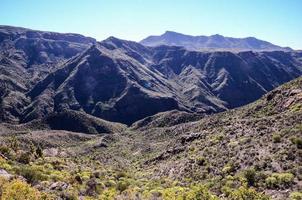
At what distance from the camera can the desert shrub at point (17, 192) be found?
2488 cm

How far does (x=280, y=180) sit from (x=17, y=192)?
22045mm

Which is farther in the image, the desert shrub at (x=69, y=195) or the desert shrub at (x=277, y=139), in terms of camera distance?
the desert shrub at (x=277, y=139)

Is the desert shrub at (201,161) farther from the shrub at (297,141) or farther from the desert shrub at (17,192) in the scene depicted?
the desert shrub at (17,192)

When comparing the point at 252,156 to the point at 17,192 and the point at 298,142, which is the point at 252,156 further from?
the point at 17,192

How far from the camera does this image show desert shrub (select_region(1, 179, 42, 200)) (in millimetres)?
24875

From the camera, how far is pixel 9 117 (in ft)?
654

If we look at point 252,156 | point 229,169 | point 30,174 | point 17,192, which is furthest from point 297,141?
Answer: point 17,192

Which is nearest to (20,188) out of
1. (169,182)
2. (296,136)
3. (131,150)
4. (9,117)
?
(169,182)

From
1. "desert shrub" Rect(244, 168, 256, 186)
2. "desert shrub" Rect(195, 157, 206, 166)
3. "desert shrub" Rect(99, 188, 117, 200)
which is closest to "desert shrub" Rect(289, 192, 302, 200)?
"desert shrub" Rect(244, 168, 256, 186)

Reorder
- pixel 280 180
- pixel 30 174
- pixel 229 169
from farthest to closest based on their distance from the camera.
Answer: pixel 229 169 → pixel 280 180 → pixel 30 174

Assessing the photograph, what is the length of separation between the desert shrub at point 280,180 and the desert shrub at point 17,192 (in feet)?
65.5

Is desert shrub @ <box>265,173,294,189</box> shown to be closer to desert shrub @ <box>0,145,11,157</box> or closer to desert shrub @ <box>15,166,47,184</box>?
desert shrub @ <box>15,166,47,184</box>

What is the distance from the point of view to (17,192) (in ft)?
82.5

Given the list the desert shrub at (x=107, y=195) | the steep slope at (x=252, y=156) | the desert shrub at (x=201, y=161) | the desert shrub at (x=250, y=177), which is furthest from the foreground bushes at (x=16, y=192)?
the desert shrub at (x=201, y=161)
